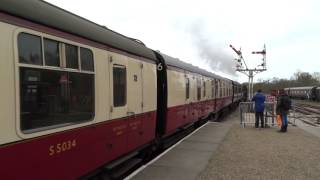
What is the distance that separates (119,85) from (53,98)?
8.05 ft

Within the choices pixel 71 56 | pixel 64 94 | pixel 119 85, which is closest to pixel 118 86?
pixel 119 85

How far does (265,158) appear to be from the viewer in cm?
1038

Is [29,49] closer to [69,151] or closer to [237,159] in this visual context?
[69,151]

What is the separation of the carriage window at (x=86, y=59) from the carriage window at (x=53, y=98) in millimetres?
109

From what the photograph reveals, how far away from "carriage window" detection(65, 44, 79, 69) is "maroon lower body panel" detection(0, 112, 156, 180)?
0.81m

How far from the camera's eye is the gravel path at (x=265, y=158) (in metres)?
8.54

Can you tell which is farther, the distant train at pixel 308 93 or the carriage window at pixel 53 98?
the distant train at pixel 308 93

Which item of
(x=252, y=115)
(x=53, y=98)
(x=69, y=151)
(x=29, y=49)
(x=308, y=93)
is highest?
(x=29, y=49)

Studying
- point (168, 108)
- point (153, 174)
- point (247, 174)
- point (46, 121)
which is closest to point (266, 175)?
point (247, 174)

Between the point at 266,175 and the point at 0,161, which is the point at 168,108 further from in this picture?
the point at 0,161

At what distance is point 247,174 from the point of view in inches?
336

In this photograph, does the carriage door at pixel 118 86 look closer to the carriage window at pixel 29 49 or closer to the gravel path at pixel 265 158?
the gravel path at pixel 265 158

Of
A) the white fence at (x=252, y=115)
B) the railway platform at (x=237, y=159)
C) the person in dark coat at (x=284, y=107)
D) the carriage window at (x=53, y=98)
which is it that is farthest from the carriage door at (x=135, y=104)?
the white fence at (x=252, y=115)

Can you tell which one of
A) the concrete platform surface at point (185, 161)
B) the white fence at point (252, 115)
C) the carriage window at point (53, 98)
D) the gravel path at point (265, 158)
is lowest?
the gravel path at point (265, 158)
